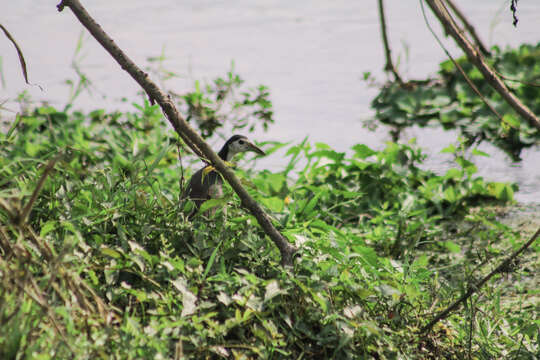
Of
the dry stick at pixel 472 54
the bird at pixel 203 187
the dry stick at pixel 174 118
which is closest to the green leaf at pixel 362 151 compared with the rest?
the bird at pixel 203 187

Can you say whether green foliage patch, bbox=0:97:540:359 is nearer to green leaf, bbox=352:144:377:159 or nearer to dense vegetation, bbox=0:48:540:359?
dense vegetation, bbox=0:48:540:359

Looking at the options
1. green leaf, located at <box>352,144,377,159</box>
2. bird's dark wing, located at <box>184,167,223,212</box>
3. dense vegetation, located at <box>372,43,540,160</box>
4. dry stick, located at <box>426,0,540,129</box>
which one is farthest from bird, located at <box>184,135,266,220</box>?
dense vegetation, located at <box>372,43,540,160</box>

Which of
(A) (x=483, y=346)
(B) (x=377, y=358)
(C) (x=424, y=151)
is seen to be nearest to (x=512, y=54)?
(C) (x=424, y=151)

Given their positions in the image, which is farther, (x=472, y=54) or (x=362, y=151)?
(x=362, y=151)

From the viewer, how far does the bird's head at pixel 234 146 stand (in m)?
3.20

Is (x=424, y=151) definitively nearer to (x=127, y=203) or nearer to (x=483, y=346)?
(x=483, y=346)

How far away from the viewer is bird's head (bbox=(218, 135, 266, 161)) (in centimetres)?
320

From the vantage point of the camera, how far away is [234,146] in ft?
10.6

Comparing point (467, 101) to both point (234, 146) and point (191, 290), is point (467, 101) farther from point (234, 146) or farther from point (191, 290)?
point (191, 290)

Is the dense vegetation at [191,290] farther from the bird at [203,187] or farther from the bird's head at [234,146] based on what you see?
the bird's head at [234,146]

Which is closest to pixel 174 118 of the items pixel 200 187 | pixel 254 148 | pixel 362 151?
pixel 200 187

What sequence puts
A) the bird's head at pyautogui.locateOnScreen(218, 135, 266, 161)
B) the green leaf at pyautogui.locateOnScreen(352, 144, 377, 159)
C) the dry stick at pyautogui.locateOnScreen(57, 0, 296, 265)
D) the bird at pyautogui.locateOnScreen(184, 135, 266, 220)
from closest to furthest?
1. the dry stick at pyautogui.locateOnScreen(57, 0, 296, 265)
2. the bird at pyautogui.locateOnScreen(184, 135, 266, 220)
3. the bird's head at pyautogui.locateOnScreen(218, 135, 266, 161)
4. the green leaf at pyautogui.locateOnScreen(352, 144, 377, 159)

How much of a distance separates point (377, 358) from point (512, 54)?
19.2 ft

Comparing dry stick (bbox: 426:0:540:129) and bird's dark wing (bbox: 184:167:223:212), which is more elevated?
dry stick (bbox: 426:0:540:129)
